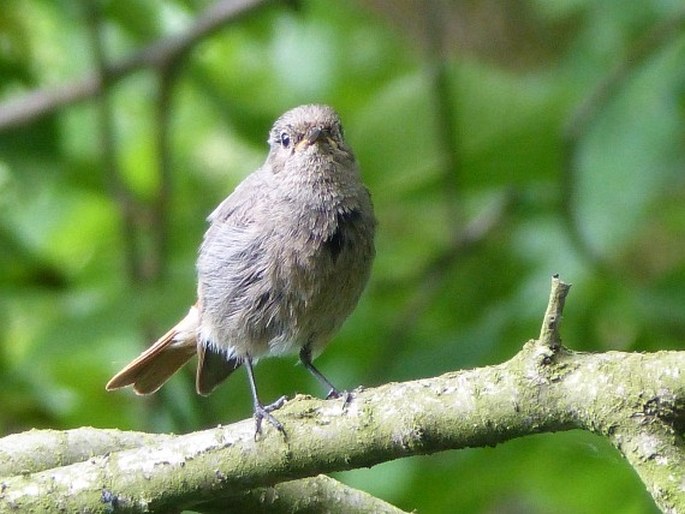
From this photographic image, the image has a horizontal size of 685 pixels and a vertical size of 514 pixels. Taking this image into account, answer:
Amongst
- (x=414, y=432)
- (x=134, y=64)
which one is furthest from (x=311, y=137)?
(x=414, y=432)

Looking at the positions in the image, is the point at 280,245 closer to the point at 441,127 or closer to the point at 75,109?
the point at 441,127

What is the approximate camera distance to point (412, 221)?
7457mm

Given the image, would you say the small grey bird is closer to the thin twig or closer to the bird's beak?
the bird's beak

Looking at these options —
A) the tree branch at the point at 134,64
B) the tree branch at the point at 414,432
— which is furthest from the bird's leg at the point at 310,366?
the tree branch at the point at 134,64

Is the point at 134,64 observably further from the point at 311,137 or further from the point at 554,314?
the point at 554,314

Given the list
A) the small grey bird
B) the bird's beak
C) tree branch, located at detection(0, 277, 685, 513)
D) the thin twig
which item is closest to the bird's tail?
the small grey bird

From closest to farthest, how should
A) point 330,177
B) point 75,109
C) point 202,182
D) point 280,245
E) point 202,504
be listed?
point 202,504 → point 280,245 → point 330,177 → point 75,109 → point 202,182

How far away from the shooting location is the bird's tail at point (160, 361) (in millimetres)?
5449

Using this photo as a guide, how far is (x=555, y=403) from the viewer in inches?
116

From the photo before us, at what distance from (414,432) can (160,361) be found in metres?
2.60

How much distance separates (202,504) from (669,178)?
11.3 feet

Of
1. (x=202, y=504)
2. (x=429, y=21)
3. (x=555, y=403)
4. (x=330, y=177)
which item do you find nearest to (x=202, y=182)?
(x=429, y=21)

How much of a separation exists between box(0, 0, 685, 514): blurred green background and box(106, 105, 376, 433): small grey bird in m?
0.34

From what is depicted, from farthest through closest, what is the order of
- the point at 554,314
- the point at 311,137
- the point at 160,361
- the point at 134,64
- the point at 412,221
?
the point at 412,221
the point at 134,64
the point at 160,361
the point at 311,137
the point at 554,314
